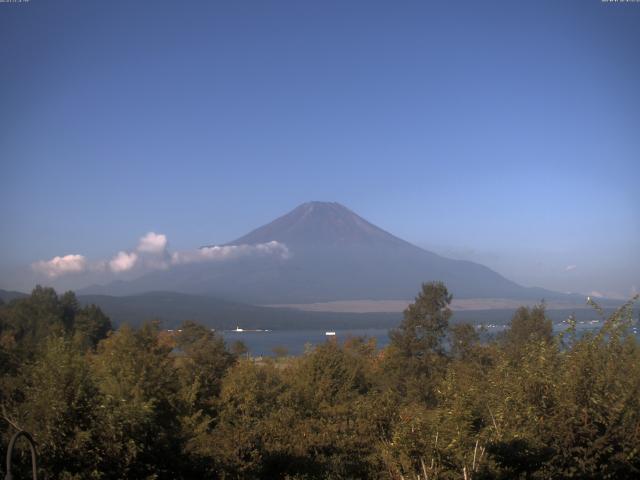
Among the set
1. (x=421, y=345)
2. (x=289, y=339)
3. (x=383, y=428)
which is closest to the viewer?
(x=383, y=428)

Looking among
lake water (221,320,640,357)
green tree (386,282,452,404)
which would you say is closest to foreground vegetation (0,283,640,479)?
green tree (386,282,452,404)

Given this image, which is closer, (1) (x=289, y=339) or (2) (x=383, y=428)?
(2) (x=383, y=428)

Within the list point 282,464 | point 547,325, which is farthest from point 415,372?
point 282,464

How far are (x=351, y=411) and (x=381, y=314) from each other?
179033 mm

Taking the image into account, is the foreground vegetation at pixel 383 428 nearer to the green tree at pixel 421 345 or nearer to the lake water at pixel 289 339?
the green tree at pixel 421 345

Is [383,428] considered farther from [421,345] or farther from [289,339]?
[289,339]

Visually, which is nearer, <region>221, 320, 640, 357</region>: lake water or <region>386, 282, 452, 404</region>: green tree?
<region>386, 282, 452, 404</region>: green tree

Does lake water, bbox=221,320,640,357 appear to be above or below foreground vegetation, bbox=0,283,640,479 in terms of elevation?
below

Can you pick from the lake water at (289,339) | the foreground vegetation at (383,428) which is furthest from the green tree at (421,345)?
the foreground vegetation at (383,428)

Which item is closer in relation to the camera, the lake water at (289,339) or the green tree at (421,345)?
the green tree at (421,345)

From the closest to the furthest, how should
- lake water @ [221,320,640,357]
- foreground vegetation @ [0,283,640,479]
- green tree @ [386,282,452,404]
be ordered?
foreground vegetation @ [0,283,640,479]
green tree @ [386,282,452,404]
lake water @ [221,320,640,357]

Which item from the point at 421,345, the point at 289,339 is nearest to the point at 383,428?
the point at 421,345

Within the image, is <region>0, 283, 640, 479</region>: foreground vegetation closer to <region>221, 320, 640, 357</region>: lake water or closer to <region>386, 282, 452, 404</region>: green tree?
<region>386, 282, 452, 404</region>: green tree

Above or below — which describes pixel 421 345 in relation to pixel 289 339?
above
